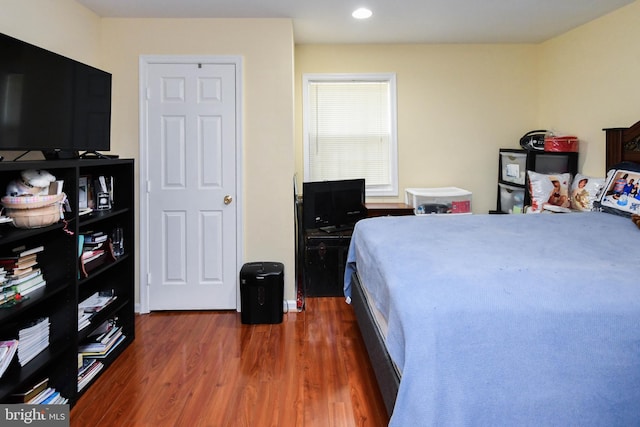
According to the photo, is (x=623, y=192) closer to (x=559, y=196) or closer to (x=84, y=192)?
(x=559, y=196)

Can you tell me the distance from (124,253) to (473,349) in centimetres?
245

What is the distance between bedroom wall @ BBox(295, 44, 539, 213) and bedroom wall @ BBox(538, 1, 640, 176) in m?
0.26

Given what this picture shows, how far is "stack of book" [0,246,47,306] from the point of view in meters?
1.84

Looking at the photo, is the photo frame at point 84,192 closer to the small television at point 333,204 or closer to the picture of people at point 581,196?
the small television at point 333,204

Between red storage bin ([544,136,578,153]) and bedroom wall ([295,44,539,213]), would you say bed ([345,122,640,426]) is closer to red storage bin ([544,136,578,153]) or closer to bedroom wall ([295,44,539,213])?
red storage bin ([544,136,578,153])

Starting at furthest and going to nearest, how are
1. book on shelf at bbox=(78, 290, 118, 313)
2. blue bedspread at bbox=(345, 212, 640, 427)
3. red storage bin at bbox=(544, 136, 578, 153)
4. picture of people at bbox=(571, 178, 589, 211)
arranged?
1. red storage bin at bbox=(544, 136, 578, 153)
2. picture of people at bbox=(571, 178, 589, 211)
3. book on shelf at bbox=(78, 290, 118, 313)
4. blue bedspread at bbox=(345, 212, 640, 427)

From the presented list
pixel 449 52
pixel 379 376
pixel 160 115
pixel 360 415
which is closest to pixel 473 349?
pixel 379 376

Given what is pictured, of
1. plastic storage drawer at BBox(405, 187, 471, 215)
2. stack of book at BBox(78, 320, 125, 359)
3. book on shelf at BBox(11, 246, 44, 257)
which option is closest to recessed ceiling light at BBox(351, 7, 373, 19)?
plastic storage drawer at BBox(405, 187, 471, 215)

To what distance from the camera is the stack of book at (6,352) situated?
1.76 m

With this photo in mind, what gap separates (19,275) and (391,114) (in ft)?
11.6

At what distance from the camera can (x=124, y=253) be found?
2.89m

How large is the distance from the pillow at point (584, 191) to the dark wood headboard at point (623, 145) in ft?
0.55

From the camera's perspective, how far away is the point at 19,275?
1924 millimetres

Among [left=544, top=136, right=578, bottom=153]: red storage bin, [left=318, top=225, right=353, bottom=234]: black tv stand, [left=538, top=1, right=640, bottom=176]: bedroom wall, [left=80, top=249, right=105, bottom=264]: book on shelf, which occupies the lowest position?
[left=80, top=249, right=105, bottom=264]: book on shelf
